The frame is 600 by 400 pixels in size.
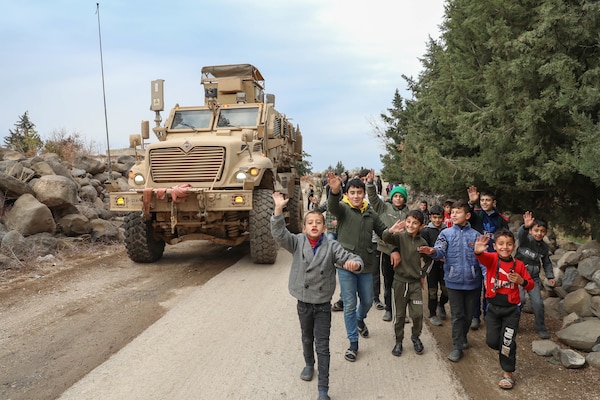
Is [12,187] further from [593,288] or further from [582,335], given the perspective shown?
[593,288]

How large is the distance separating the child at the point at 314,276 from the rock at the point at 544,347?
6.75 feet

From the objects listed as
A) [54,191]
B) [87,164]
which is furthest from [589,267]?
[87,164]

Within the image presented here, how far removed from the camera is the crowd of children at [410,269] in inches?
128

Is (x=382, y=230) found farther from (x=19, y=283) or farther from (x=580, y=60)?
(x=19, y=283)

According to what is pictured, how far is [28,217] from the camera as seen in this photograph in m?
7.99

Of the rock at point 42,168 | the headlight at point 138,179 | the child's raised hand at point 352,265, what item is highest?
the rock at point 42,168

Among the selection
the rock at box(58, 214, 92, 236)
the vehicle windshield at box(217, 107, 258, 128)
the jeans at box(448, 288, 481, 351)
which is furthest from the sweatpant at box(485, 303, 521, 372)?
the rock at box(58, 214, 92, 236)

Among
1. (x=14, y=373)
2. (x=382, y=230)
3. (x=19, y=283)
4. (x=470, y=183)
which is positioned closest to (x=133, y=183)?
(x=19, y=283)

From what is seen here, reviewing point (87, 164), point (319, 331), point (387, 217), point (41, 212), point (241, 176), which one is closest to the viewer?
point (319, 331)

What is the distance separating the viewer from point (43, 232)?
27.1 feet

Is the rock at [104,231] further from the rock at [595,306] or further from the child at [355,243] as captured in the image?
the rock at [595,306]

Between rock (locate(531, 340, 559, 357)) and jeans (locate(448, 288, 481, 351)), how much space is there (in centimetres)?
66

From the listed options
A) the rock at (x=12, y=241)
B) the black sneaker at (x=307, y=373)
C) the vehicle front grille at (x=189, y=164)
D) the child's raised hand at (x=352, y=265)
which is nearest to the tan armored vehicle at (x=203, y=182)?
the vehicle front grille at (x=189, y=164)

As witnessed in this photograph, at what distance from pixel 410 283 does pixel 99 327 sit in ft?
10.2
